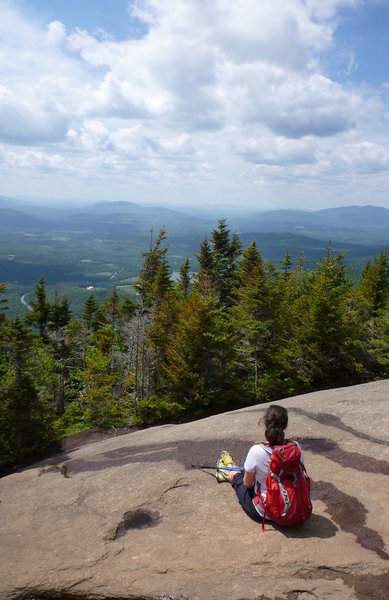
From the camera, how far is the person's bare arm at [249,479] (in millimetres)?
5812

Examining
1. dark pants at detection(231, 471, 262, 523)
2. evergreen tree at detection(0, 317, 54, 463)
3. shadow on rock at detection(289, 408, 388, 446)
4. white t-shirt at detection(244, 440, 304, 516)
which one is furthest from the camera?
evergreen tree at detection(0, 317, 54, 463)

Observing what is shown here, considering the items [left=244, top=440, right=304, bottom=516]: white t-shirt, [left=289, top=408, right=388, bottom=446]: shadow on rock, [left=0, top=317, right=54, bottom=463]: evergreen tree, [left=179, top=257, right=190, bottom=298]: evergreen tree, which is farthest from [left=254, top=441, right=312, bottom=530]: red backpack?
[left=179, top=257, right=190, bottom=298]: evergreen tree

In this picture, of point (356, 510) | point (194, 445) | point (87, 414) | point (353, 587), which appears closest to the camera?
point (353, 587)

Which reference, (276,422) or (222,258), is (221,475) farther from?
(222,258)

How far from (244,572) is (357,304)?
78.4 feet

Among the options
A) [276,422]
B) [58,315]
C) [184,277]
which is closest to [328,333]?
[276,422]

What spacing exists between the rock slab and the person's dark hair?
167 cm

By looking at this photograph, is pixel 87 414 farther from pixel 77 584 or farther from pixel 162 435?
pixel 77 584

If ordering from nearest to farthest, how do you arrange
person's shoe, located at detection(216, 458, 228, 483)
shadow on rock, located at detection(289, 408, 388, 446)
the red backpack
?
the red backpack
person's shoe, located at detection(216, 458, 228, 483)
shadow on rock, located at detection(289, 408, 388, 446)

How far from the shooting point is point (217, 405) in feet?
72.9

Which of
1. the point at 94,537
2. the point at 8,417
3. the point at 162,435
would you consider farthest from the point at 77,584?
the point at 8,417

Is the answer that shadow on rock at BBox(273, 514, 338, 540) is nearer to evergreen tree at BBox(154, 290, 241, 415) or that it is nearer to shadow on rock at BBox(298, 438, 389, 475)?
shadow on rock at BBox(298, 438, 389, 475)

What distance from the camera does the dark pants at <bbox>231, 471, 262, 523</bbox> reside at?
605 cm

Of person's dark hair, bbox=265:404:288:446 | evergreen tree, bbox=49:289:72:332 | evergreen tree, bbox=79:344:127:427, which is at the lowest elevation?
evergreen tree, bbox=79:344:127:427
